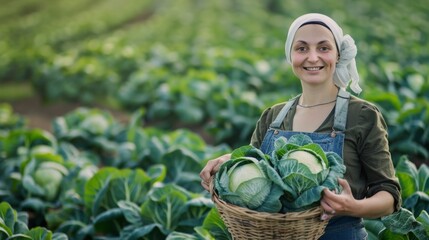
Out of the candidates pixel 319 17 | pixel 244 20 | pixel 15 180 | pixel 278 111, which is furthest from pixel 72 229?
pixel 244 20

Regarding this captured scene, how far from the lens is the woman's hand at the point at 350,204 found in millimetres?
2340

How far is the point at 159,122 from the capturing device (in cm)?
873

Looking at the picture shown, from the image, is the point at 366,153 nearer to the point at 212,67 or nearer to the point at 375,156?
the point at 375,156

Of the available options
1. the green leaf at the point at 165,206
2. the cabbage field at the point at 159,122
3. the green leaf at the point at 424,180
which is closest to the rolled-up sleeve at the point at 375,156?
the cabbage field at the point at 159,122

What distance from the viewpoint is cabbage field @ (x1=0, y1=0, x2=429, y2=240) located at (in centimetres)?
418

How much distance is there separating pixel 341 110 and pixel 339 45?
13.3 inches

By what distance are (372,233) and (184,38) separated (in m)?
12.6

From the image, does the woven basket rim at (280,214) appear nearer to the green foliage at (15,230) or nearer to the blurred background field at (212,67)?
the blurred background field at (212,67)

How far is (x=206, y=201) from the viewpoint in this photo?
13.5 feet

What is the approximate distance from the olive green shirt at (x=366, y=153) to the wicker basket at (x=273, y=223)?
360 mm

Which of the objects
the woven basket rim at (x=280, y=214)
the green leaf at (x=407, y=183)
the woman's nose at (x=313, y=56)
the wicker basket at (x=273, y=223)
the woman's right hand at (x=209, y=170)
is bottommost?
the green leaf at (x=407, y=183)

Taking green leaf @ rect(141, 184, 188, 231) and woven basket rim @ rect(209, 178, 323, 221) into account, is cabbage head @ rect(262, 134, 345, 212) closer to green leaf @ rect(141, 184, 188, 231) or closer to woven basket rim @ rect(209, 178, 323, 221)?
woven basket rim @ rect(209, 178, 323, 221)

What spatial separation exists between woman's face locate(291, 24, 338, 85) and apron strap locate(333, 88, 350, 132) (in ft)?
0.39

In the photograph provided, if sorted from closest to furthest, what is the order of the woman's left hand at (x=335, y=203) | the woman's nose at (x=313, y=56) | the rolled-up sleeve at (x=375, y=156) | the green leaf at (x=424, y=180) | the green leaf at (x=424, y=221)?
the woman's left hand at (x=335, y=203) → the rolled-up sleeve at (x=375, y=156) → the woman's nose at (x=313, y=56) → the green leaf at (x=424, y=221) → the green leaf at (x=424, y=180)
